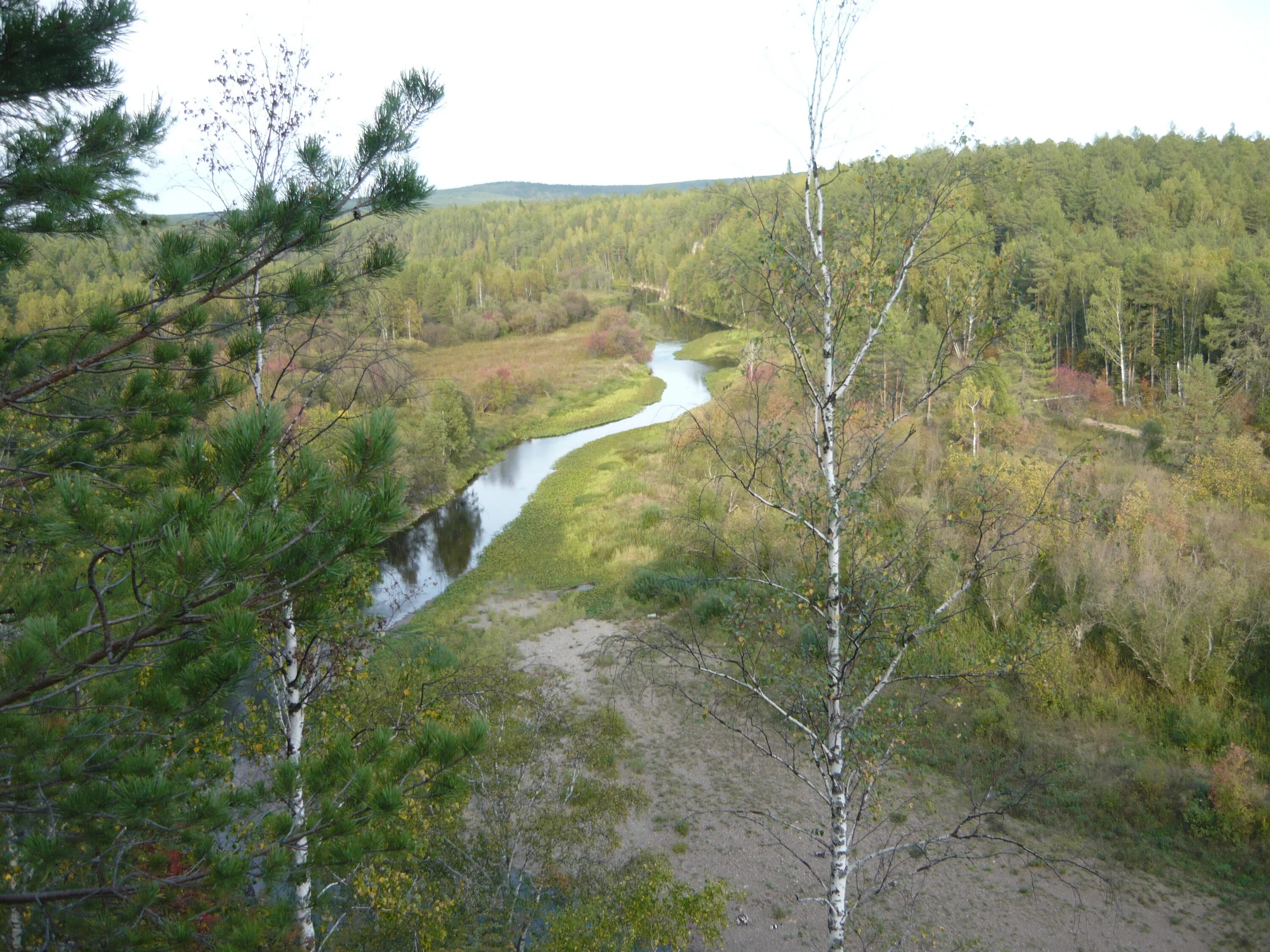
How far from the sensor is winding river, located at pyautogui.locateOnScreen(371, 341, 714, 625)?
69.6 feet

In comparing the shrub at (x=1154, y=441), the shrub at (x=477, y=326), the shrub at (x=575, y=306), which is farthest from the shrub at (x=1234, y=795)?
the shrub at (x=575, y=306)

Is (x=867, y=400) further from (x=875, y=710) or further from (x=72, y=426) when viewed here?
(x=72, y=426)

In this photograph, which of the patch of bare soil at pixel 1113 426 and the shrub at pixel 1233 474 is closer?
the shrub at pixel 1233 474

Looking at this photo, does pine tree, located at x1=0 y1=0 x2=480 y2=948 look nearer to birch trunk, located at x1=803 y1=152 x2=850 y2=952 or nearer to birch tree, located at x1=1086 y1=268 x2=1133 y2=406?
birch trunk, located at x1=803 y1=152 x2=850 y2=952

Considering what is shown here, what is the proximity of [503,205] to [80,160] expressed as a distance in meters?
150

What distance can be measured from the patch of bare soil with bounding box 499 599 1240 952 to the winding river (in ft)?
20.1

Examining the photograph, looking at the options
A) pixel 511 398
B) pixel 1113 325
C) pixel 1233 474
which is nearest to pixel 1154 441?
pixel 1233 474

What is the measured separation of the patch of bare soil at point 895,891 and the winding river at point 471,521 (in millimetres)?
6133

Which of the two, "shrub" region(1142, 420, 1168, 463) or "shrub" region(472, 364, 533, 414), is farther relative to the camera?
"shrub" region(472, 364, 533, 414)

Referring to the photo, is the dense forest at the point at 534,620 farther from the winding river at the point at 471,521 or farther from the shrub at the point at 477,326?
the shrub at the point at 477,326

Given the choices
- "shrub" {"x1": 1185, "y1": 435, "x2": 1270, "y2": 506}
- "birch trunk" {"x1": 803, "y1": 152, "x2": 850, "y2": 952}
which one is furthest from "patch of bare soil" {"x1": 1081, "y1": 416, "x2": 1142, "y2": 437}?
"birch trunk" {"x1": 803, "y1": 152, "x2": 850, "y2": 952}

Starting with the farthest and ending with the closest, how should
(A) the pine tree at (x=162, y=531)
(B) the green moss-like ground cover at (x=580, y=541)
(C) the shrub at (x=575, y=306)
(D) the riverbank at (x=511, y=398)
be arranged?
(C) the shrub at (x=575, y=306)
(D) the riverbank at (x=511, y=398)
(B) the green moss-like ground cover at (x=580, y=541)
(A) the pine tree at (x=162, y=531)

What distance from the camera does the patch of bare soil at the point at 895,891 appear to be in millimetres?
9430

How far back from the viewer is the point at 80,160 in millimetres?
4867
